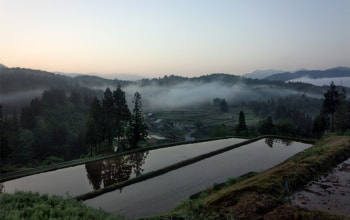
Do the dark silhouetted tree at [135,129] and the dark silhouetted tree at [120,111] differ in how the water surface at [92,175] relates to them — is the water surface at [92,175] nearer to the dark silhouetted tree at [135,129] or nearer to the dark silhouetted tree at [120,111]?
the dark silhouetted tree at [135,129]

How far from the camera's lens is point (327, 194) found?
1101cm

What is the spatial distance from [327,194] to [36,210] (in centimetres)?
1443

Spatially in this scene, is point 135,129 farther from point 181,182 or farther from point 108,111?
point 181,182

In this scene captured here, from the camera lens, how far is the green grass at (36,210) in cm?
832

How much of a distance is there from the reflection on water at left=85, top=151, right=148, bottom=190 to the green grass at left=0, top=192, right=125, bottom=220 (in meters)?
5.54

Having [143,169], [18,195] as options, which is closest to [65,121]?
[143,169]

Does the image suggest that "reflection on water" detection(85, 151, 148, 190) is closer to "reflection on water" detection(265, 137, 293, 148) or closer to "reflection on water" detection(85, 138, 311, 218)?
"reflection on water" detection(85, 138, 311, 218)

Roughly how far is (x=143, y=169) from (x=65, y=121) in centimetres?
6825

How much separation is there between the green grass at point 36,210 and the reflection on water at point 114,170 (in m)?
5.54

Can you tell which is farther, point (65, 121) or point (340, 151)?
point (65, 121)

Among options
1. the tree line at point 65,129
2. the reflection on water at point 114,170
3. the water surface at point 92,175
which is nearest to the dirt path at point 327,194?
the water surface at point 92,175

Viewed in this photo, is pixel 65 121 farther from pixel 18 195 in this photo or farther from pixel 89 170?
pixel 18 195

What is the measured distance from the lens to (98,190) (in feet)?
49.1

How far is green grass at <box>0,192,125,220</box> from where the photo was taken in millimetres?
8320
